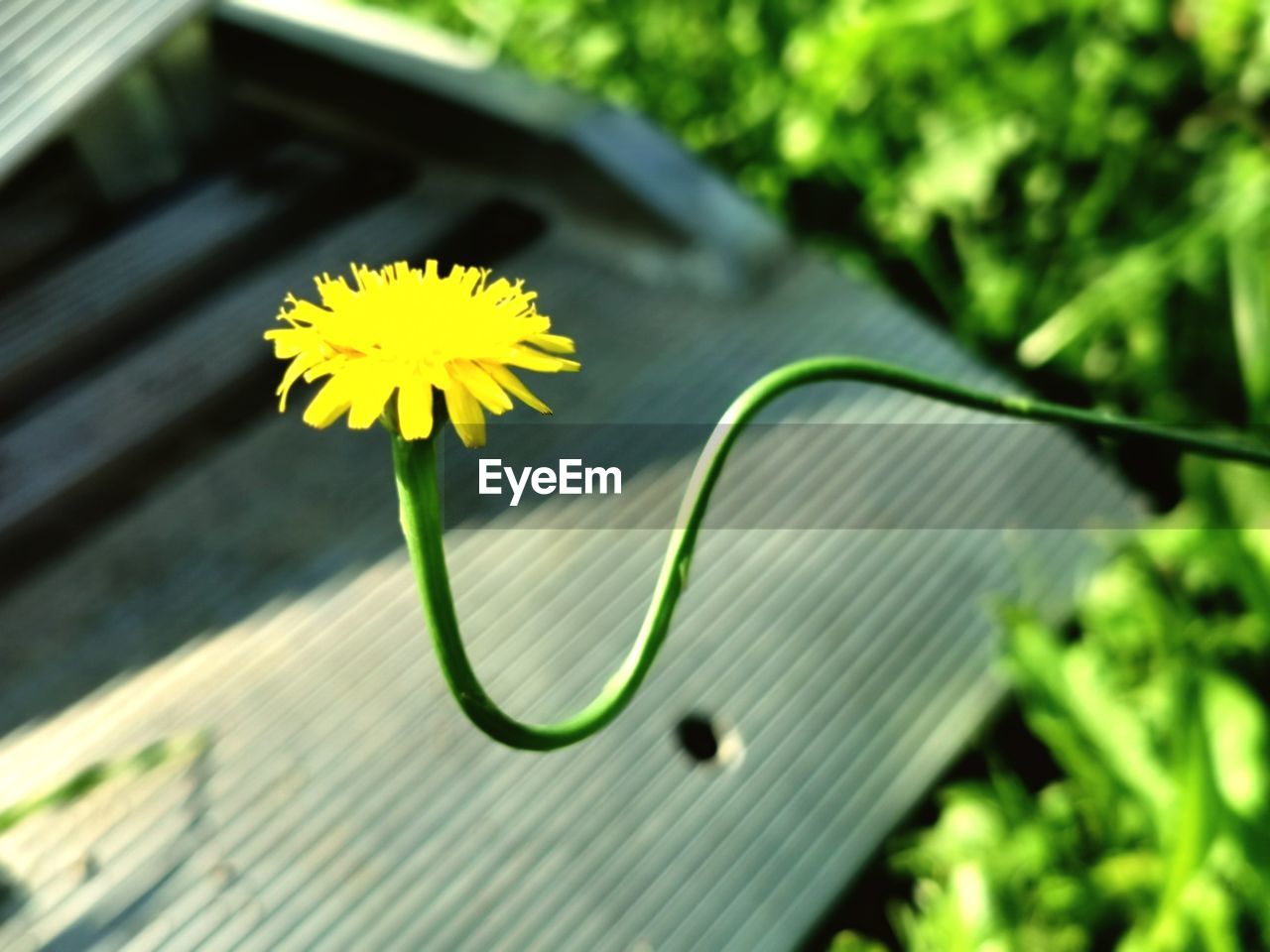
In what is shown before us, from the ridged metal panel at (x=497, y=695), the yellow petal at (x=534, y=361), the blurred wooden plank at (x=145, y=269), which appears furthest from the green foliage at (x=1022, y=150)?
the yellow petal at (x=534, y=361)

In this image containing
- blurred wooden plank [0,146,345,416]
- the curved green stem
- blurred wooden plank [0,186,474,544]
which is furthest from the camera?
blurred wooden plank [0,146,345,416]

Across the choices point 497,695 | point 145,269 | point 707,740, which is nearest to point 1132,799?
point 707,740

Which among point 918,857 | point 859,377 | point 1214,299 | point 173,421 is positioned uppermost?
point 859,377

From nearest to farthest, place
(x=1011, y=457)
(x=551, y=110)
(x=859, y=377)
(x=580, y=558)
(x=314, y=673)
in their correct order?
1. (x=859, y=377)
2. (x=314, y=673)
3. (x=580, y=558)
4. (x=1011, y=457)
5. (x=551, y=110)

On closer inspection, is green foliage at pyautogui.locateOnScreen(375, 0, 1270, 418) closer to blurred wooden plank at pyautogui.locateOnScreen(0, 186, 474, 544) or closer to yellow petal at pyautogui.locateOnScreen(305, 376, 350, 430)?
blurred wooden plank at pyautogui.locateOnScreen(0, 186, 474, 544)

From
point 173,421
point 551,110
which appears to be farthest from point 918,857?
point 551,110

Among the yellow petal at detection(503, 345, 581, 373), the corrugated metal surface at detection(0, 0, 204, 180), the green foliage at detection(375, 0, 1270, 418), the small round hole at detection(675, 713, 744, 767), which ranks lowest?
the small round hole at detection(675, 713, 744, 767)

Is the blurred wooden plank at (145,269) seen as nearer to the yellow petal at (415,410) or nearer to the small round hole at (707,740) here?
the small round hole at (707,740)

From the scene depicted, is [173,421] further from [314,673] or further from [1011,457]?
[1011,457]

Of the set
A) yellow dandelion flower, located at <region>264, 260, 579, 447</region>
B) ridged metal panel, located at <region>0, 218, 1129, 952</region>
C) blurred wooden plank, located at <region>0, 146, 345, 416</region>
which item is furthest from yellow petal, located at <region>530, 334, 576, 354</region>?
blurred wooden plank, located at <region>0, 146, 345, 416</region>
